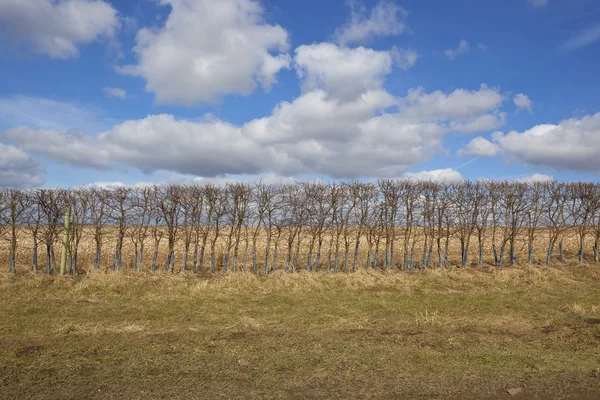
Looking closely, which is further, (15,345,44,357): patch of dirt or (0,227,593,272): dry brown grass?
(0,227,593,272): dry brown grass

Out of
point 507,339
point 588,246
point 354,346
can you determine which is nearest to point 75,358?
point 354,346

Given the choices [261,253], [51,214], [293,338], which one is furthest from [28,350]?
[261,253]

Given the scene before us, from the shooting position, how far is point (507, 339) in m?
7.03

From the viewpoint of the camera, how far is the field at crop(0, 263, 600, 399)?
507 centimetres

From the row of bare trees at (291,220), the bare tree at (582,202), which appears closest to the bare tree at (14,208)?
the row of bare trees at (291,220)

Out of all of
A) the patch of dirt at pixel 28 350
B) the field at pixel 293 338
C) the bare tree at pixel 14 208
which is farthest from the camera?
the bare tree at pixel 14 208

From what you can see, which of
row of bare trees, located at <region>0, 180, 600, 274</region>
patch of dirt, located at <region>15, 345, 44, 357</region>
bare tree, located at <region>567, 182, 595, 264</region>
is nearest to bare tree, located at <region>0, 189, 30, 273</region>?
row of bare trees, located at <region>0, 180, 600, 274</region>

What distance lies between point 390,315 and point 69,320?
6625 millimetres

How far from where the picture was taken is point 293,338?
7082mm

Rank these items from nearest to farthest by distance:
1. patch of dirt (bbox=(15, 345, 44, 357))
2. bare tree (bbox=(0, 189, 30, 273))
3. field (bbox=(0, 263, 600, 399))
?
1. field (bbox=(0, 263, 600, 399))
2. patch of dirt (bbox=(15, 345, 44, 357))
3. bare tree (bbox=(0, 189, 30, 273))

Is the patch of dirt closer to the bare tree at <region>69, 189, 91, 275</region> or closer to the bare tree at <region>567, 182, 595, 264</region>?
the bare tree at <region>69, 189, 91, 275</region>

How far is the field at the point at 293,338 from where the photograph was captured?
5.07 metres

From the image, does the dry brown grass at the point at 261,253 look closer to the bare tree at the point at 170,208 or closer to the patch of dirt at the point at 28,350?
the bare tree at the point at 170,208

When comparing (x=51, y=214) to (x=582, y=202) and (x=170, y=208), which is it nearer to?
(x=170, y=208)
